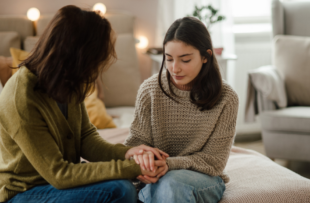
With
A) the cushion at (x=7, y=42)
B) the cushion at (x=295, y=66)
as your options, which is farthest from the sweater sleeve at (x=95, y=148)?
the cushion at (x=295, y=66)

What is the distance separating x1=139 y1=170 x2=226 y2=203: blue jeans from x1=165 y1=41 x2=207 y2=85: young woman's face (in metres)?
0.33

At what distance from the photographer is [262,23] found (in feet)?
9.68

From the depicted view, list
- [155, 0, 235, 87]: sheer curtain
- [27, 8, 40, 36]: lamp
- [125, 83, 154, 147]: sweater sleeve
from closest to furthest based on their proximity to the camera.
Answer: [125, 83, 154, 147]: sweater sleeve
[27, 8, 40, 36]: lamp
[155, 0, 235, 87]: sheer curtain

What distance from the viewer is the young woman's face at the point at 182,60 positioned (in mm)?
1105

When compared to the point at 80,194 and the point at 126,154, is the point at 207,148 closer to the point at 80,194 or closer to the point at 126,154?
the point at 126,154

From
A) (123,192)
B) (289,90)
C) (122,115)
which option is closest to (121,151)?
(123,192)

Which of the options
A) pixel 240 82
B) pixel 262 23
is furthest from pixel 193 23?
pixel 262 23

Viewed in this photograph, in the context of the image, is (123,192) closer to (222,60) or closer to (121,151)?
(121,151)

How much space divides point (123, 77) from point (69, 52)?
1359 millimetres

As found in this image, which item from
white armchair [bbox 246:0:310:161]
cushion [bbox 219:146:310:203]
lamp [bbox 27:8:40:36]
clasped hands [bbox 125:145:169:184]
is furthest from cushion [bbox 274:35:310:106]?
lamp [bbox 27:8:40:36]

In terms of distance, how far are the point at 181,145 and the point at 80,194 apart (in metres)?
0.47

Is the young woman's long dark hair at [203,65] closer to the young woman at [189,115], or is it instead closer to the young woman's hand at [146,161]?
the young woman at [189,115]

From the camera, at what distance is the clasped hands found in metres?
0.97

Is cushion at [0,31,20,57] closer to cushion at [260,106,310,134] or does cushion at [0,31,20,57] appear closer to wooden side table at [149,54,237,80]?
wooden side table at [149,54,237,80]
